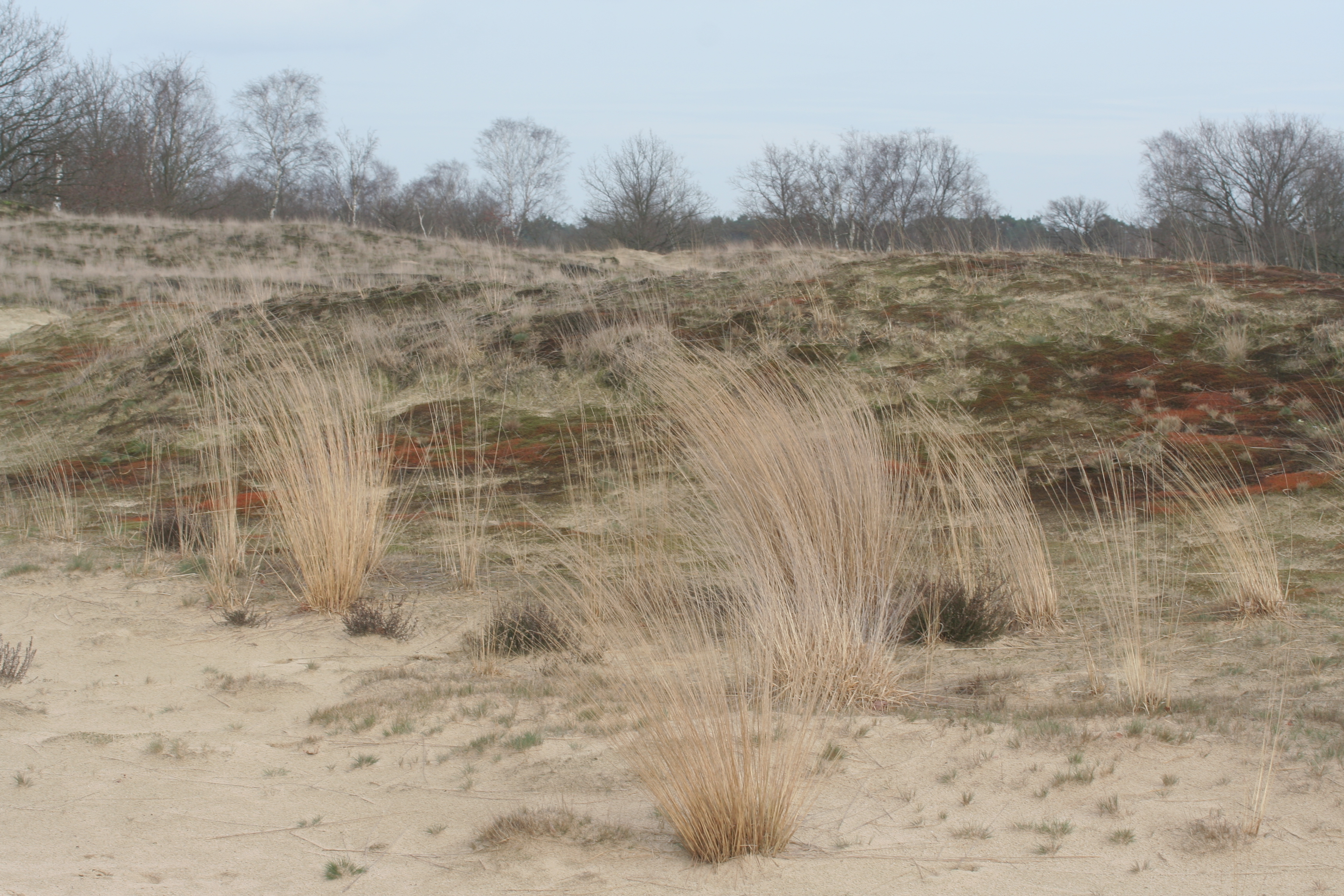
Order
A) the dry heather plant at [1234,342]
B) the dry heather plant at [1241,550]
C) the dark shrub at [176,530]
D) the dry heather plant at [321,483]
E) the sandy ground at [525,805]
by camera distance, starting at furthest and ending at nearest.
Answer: the dry heather plant at [1234,342]
the dark shrub at [176,530]
the dry heather plant at [321,483]
the dry heather plant at [1241,550]
the sandy ground at [525,805]

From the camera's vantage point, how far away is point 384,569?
22.5ft

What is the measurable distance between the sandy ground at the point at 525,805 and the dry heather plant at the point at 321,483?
3.77 feet

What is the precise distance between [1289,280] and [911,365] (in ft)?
19.2

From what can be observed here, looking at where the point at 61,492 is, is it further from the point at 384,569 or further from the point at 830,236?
the point at 830,236

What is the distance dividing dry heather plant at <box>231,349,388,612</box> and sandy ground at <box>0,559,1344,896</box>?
45.2 inches

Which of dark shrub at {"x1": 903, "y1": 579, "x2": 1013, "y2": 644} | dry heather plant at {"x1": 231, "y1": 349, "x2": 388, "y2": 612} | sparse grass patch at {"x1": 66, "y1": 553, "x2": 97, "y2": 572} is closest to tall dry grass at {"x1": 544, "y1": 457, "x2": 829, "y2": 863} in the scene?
dark shrub at {"x1": 903, "y1": 579, "x2": 1013, "y2": 644}

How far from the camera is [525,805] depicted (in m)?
3.38

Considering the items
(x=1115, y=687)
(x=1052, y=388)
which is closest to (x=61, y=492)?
(x=1115, y=687)

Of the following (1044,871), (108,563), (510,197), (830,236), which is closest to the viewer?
(1044,871)

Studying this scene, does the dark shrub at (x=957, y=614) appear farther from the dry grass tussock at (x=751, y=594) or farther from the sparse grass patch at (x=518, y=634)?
the sparse grass patch at (x=518, y=634)

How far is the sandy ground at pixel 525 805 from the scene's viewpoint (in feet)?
9.25

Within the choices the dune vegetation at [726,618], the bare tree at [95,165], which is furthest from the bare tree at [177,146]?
the dune vegetation at [726,618]

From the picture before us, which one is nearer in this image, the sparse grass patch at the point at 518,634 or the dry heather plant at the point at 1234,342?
the sparse grass patch at the point at 518,634

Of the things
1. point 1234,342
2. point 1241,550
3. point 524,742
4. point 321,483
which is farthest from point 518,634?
point 1234,342
